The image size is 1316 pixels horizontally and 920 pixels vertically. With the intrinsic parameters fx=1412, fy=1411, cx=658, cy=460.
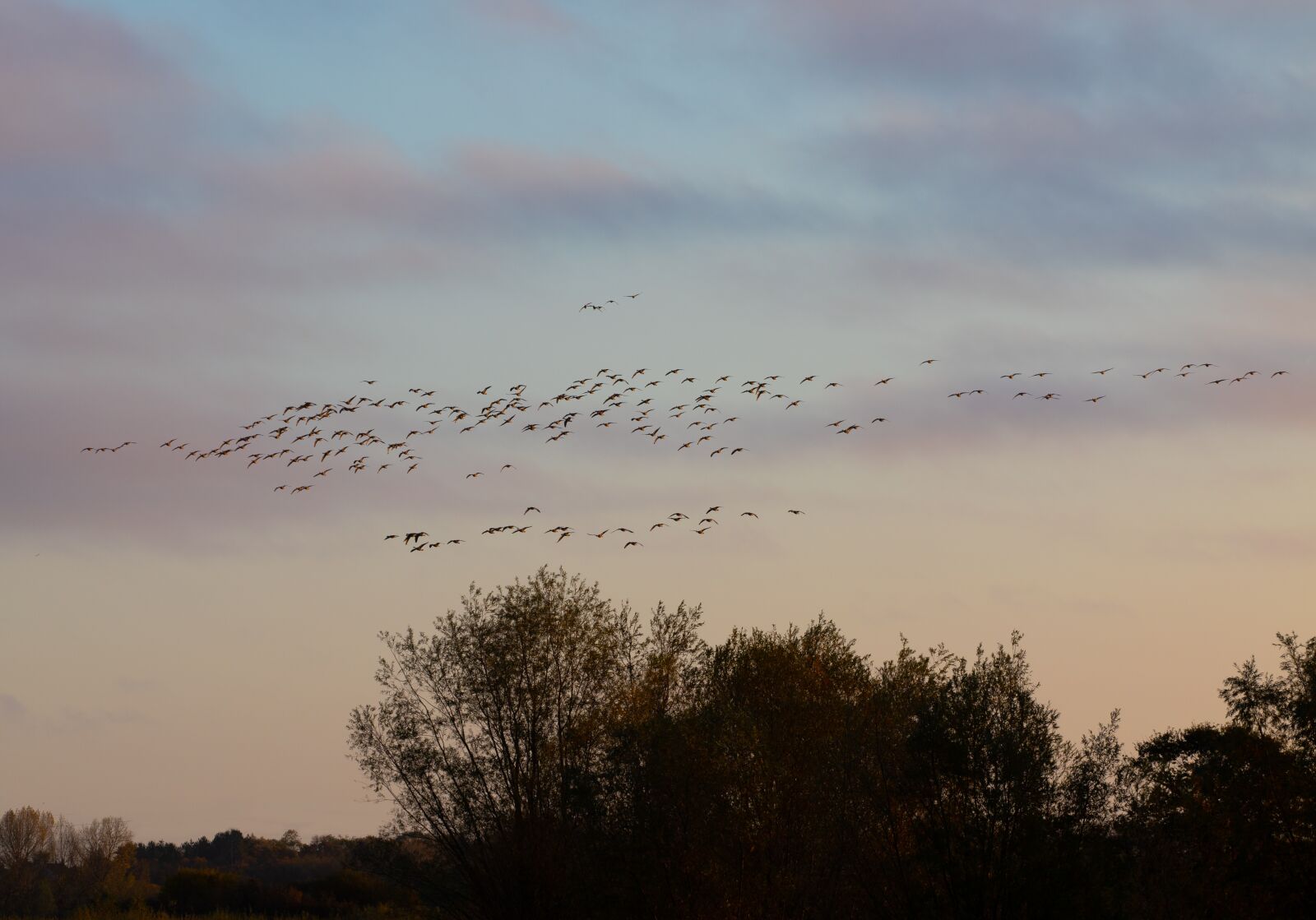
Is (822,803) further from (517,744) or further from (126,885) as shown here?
(126,885)

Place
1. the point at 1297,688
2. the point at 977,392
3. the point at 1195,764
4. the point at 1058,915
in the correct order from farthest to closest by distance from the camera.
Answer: the point at 1195,764 < the point at 1297,688 < the point at 1058,915 < the point at 977,392

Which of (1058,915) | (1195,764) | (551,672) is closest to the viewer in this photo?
(1058,915)

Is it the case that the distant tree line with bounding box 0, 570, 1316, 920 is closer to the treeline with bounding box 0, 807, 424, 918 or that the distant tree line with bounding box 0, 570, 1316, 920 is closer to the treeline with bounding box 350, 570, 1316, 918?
the treeline with bounding box 350, 570, 1316, 918

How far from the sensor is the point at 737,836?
5206cm

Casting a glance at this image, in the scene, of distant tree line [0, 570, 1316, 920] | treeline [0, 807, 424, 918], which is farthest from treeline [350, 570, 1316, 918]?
treeline [0, 807, 424, 918]

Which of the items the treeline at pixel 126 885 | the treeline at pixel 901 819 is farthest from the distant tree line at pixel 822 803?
the treeline at pixel 126 885

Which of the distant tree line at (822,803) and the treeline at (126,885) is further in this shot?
the treeline at (126,885)

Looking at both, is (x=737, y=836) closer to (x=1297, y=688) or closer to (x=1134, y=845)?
(x=1134, y=845)

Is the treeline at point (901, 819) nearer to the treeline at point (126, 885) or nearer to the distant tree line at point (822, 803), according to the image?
the distant tree line at point (822, 803)

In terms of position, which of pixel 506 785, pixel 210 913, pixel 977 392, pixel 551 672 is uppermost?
pixel 977 392

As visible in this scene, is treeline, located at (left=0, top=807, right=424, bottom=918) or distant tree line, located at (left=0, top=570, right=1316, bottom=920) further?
treeline, located at (left=0, top=807, right=424, bottom=918)

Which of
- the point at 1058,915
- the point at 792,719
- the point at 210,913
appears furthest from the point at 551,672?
the point at 210,913

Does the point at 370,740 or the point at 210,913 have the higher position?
the point at 370,740

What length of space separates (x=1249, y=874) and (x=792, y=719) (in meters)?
18.5
